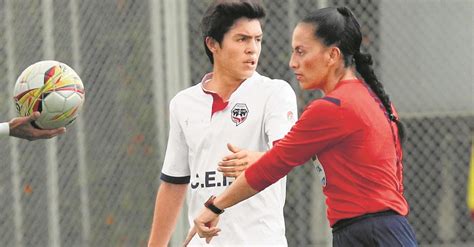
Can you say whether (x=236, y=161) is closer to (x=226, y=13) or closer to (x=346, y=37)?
(x=346, y=37)

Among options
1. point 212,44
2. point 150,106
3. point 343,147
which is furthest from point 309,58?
point 150,106

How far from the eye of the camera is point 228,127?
4977mm

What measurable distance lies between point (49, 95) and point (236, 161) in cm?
105

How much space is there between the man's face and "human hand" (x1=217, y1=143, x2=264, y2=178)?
0.61m

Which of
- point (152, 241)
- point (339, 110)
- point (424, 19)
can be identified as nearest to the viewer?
point (339, 110)

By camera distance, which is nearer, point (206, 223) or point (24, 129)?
point (206, 223)

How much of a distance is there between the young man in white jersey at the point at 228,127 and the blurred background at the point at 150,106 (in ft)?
8.03

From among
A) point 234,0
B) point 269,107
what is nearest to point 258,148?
point 269,107

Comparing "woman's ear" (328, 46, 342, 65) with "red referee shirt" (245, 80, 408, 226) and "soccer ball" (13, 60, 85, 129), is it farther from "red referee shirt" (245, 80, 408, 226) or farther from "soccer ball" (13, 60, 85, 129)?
"soccer ball" (13, 60, 85, 129)

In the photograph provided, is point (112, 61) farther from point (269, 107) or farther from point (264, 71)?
point (269, 107)

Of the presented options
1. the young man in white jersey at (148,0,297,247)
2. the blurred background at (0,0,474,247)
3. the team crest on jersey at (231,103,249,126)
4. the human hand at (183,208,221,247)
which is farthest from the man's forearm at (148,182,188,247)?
the blurred background at (0,0,474,247)

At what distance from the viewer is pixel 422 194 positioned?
791 cm

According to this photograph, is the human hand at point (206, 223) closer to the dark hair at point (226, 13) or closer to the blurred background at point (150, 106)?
the dark hair at point (226, 13)

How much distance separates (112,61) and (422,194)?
2.45 meters
